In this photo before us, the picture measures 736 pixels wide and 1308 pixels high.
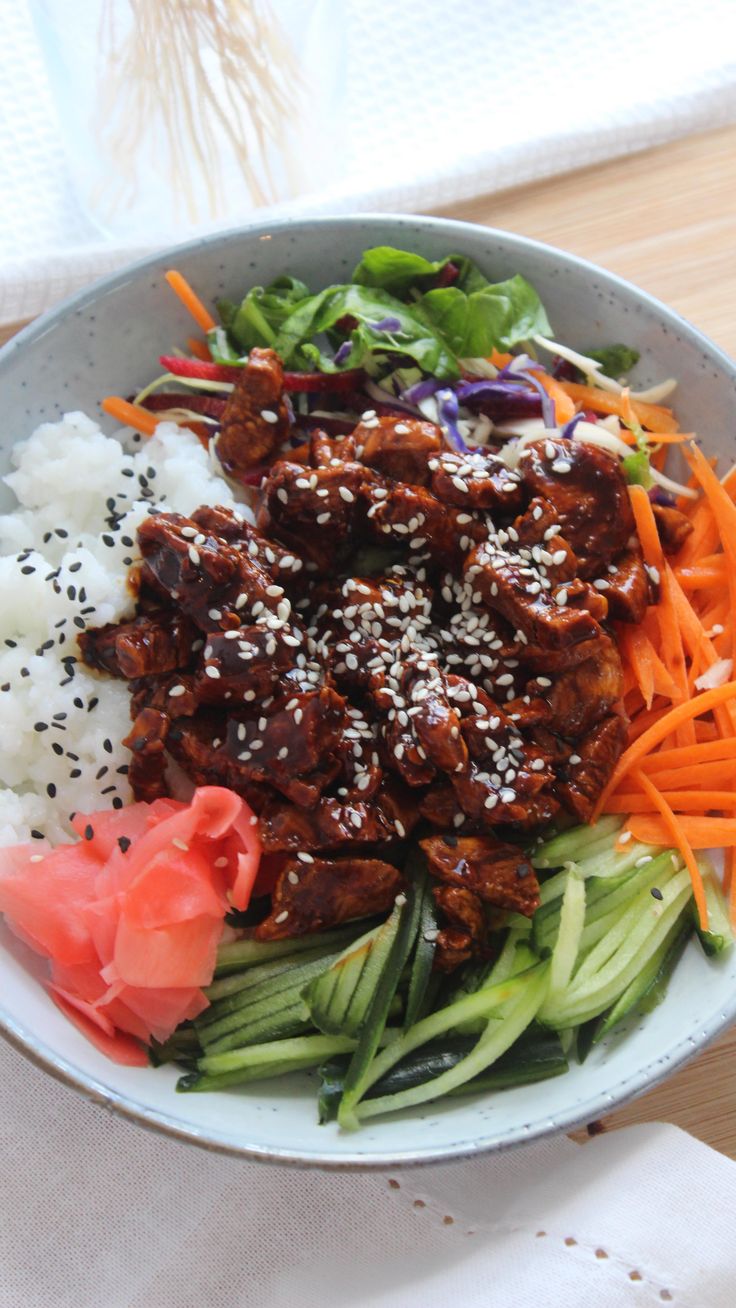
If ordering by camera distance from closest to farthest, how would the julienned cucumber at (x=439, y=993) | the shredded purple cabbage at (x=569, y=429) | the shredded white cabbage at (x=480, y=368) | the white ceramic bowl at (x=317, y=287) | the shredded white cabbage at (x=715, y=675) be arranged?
the white ceramic bowl at (x=317, y=287), the julienned cucumber at (x=439, y=993), the shredded white cabbage at (x=715, y=675), the shredded purple cabbage at (x=569, y=429), the shredded white cabbage at (x=480, y=368)

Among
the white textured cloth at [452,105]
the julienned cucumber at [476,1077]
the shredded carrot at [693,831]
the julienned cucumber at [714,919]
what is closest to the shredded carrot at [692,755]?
the shredded carrot at [693,831]

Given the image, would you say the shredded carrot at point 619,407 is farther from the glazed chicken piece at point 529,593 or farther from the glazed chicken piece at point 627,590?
the glazed chicken piece at point 529,593

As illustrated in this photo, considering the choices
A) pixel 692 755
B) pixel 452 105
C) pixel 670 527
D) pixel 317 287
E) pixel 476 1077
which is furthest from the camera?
pixel 452 105

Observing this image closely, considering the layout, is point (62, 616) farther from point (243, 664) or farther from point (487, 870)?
point (487, 870)

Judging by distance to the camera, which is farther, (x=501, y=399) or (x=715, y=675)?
(x=501, y=399)

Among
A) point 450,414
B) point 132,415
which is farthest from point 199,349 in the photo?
point 450,414

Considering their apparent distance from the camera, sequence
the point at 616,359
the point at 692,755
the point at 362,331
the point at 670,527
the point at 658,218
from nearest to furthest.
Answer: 1. the point at 692,755
2. the point at 670,527
3. the point at 362,331
4. the point at 616,359
5. the point at 658,218

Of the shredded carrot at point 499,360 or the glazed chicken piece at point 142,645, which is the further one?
the shredded carrot at point 499,360
